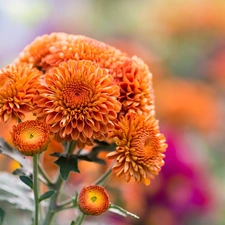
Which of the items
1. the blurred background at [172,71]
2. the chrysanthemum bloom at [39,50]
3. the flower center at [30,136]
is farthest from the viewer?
the blurred background at [172,71]

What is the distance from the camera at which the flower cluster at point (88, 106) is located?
21.5 inches

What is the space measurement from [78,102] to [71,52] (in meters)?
0.08

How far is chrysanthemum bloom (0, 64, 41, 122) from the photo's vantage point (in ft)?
1.83

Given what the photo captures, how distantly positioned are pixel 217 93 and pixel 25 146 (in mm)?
1456

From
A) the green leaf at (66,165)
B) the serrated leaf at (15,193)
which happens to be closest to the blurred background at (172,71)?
the serrated leaf at (15,193)

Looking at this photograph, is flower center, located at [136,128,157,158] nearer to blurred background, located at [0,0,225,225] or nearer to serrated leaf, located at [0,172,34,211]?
serrated leaf, located at [0,172,34,211]

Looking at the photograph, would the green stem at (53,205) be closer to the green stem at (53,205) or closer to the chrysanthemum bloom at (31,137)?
the green stem at (53,205)

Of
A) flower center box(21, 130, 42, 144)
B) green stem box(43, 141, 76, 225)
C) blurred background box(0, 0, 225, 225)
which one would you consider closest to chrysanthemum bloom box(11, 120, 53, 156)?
flower center box(21, 130, 42, 144)

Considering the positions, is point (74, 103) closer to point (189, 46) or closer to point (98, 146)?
point (98, 146)

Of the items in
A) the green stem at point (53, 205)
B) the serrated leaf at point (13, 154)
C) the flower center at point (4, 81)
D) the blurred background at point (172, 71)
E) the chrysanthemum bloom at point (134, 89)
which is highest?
the blurred background at point (172, 71)

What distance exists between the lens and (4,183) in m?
0.67

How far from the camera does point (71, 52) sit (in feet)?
1.97

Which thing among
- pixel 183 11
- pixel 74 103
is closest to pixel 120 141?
pixel 74 103

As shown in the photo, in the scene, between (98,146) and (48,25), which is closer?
(98,146)
